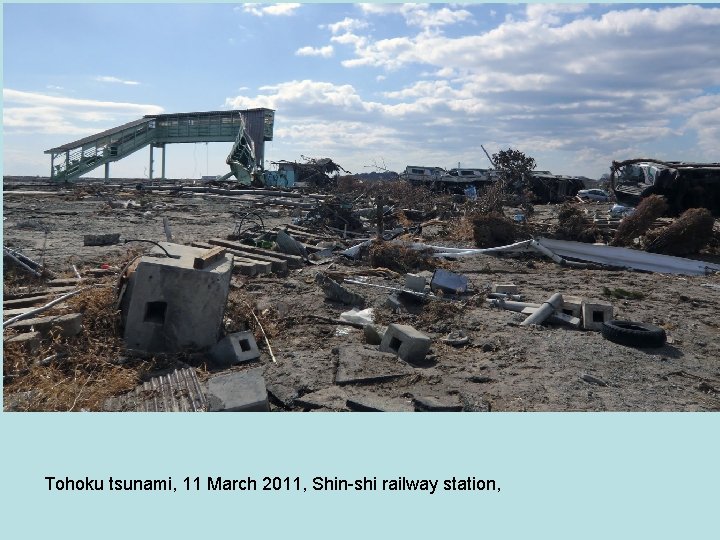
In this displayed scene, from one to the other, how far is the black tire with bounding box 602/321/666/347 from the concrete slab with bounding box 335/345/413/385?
2.35m

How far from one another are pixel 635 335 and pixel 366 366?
2838 millimetres

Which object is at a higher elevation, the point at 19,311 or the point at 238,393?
the point at 19,311

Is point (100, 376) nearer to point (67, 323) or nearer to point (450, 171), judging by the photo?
point (67, 323)

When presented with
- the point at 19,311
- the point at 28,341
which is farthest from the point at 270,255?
the point at 28,341

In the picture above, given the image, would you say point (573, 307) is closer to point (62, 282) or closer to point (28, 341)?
point (28, 341)

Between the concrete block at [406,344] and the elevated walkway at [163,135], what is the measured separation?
104 feet

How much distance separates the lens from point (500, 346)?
19.4ft

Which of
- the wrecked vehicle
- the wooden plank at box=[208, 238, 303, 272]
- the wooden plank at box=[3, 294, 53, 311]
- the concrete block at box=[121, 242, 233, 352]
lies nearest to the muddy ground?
the wooden plank at box=[208, 238, 303, 272]

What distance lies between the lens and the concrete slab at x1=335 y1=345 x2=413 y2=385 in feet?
16.0

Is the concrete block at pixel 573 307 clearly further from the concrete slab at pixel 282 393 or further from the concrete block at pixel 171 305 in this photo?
the concrete block at pixel 171 305

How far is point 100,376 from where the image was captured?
15.4 ft

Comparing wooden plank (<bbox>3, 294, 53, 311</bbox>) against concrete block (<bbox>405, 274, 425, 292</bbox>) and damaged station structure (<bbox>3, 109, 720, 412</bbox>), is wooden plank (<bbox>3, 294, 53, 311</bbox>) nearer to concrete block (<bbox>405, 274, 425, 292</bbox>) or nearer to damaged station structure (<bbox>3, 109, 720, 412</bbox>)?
damaged station structure (<bbox>3, 109, 720, 412</bbox>)

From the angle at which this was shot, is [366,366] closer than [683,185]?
Yes

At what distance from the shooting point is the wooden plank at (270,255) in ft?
31.4
